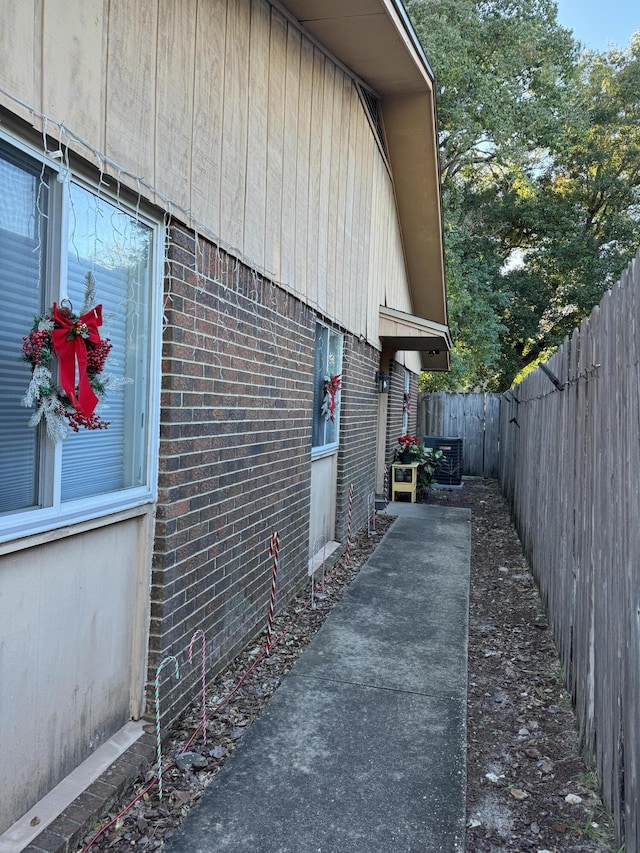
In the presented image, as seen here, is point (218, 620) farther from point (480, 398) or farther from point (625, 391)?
point (480, 398)

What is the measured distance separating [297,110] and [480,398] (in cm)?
1389

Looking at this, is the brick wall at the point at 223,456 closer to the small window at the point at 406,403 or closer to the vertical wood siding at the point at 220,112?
the vertical wood siding at the point at 220,112

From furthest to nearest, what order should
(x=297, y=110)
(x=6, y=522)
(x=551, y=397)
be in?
(x=551, y=397) → (x=297, y=110) → (x=6, y=522)

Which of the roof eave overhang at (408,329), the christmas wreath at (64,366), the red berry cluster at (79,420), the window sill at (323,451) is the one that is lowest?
the window sill at (323,451)

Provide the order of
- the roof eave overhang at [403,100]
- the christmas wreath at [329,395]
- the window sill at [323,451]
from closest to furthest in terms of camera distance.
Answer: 1. the roof eave overhang at [403,100]
2. the window sill at [323,451]
3. the christmas wreath at [329,395]

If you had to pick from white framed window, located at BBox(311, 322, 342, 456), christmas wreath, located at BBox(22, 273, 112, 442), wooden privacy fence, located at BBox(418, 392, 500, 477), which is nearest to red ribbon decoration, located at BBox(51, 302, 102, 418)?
christmas wreath, located at BBox(22, 273, 112, 442)

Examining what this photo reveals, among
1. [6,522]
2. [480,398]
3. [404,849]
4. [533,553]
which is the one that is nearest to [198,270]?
[6,522]

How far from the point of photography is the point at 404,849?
2.55 metres

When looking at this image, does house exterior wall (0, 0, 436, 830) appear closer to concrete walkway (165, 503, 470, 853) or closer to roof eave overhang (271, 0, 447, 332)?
roof eave overhang (271, 0, 447, 332)

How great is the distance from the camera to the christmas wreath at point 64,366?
2.30 meters

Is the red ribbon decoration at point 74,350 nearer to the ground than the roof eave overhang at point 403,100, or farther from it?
nearer to the ground

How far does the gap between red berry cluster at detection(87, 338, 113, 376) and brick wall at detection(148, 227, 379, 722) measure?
735mm

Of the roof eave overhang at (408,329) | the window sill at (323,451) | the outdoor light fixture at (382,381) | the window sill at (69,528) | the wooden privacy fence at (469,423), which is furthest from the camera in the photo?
the wooden privacy fence at (469,423)

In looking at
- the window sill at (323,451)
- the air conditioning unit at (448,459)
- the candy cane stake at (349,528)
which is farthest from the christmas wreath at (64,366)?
the air conditioning unit at (448,459)
